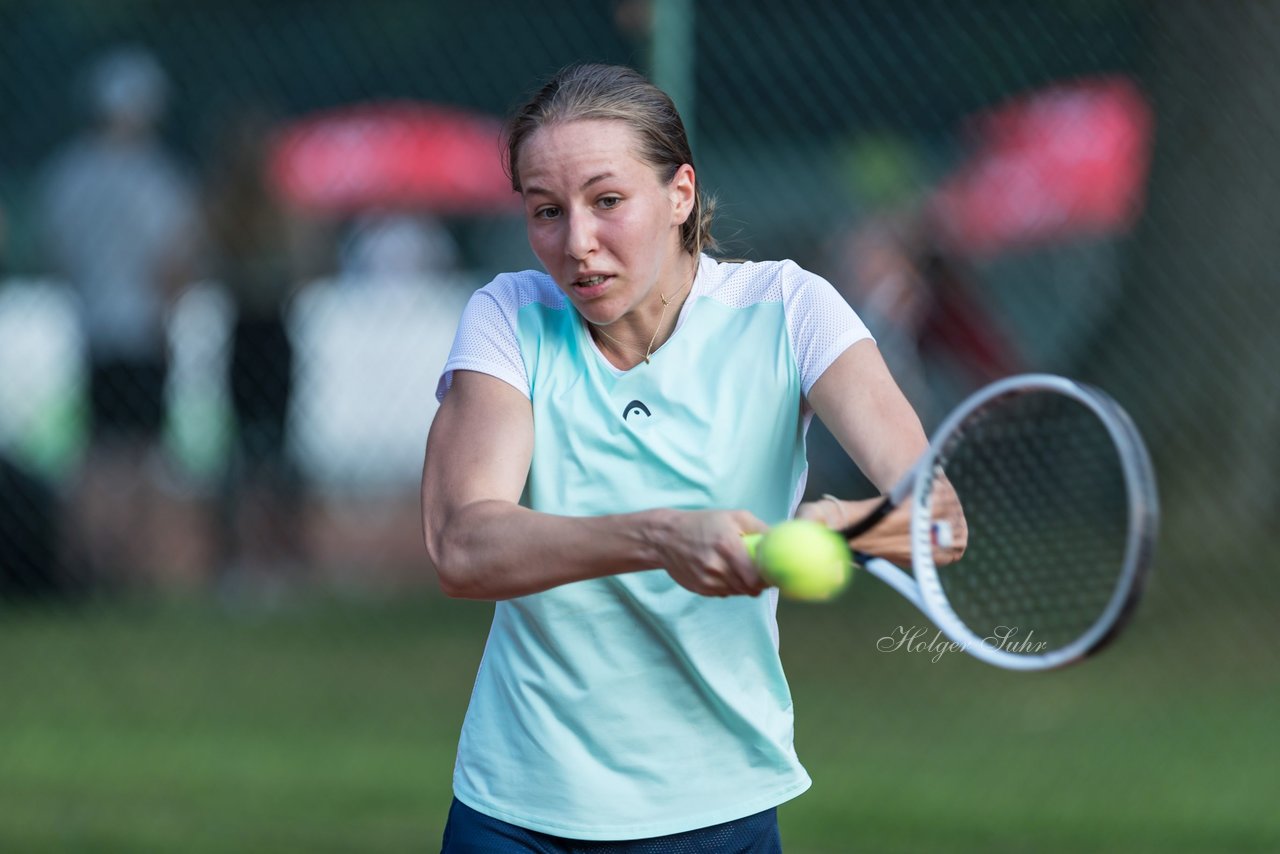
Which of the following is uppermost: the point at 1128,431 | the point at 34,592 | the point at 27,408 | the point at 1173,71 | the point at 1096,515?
the point at 27,408

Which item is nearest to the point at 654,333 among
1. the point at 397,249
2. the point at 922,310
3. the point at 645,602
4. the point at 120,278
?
the point at 645,602

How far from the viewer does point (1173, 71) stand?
16.9ft

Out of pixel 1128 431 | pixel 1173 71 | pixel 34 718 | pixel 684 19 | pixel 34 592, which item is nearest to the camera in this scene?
pixel 1128 431

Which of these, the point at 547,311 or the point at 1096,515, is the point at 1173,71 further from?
the point at 547,311

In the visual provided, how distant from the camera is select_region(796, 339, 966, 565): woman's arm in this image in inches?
89.7

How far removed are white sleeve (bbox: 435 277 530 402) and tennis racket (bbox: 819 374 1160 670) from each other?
0.49 m

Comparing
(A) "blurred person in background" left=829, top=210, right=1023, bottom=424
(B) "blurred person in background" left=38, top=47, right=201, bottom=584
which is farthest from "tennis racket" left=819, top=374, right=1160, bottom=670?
(B) "blurred person in background" left=38, top=47, right=201, bottom=584

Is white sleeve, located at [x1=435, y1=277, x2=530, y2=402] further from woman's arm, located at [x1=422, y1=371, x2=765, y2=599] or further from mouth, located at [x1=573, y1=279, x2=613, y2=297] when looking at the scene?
mouth, located at [x1=573, y1=279, x2=613, y2=297]

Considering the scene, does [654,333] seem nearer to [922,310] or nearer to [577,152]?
[577,152]

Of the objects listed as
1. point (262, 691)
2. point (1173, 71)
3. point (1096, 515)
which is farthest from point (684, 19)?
point (262, 691)

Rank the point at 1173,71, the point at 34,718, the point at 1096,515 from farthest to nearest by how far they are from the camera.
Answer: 1. the point at 34,718
2. the point at 1173,71
3. the point at 1096,515

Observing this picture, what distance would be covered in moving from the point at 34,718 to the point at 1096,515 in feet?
11.7

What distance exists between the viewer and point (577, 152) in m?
2.28

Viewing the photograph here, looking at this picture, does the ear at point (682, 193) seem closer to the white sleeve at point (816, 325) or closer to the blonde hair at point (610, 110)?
the blonde hair at point (610, 110)
